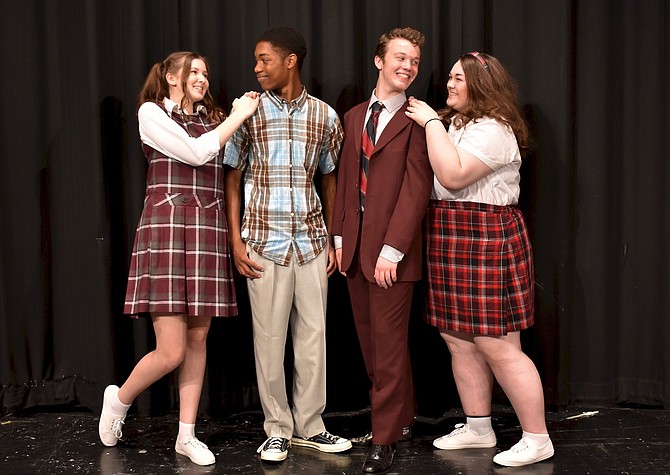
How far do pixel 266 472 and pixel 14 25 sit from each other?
7.29ft

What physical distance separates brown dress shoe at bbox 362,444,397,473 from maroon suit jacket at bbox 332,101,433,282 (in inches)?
24.4

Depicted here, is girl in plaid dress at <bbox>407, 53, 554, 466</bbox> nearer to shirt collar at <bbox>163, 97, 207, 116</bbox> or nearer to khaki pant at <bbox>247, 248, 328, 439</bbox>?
khaki pant at <bbox>247, 248, 328, 439</bbox>

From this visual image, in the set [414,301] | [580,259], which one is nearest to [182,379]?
[414,301]

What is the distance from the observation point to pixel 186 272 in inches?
109

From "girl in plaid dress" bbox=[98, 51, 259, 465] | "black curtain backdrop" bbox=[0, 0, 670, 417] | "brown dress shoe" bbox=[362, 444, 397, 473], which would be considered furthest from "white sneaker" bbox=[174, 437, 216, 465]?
"brown dress shoe" bbox=[362, 444, 397, 473]

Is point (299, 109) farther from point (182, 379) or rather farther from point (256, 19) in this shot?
point (182, 379)

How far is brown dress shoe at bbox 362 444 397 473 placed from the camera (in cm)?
267

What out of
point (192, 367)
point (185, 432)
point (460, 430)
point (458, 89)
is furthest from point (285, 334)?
point (458, 89)

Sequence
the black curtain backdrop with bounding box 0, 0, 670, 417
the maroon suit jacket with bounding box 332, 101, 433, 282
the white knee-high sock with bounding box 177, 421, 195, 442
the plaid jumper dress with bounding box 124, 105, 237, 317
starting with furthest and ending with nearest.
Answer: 1. the black curtain backdrop with bounding box 0, 0, 670, 417
2. the white knee-high sock with bounding box 177, 421, 195, 442
3. the plaid jumper dress with bounding box 124, 105, 237, 317
4. the maroon suit jacket with bounding box 332, 101, 433, 282

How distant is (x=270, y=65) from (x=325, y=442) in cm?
146

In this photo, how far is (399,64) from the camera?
2719mm

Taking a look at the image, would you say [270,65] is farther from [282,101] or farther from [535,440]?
[535,440]

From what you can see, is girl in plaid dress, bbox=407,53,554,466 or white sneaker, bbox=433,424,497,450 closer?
girl in plaid dress, bbox=407,53,554,466

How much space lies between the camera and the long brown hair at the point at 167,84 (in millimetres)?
2791
